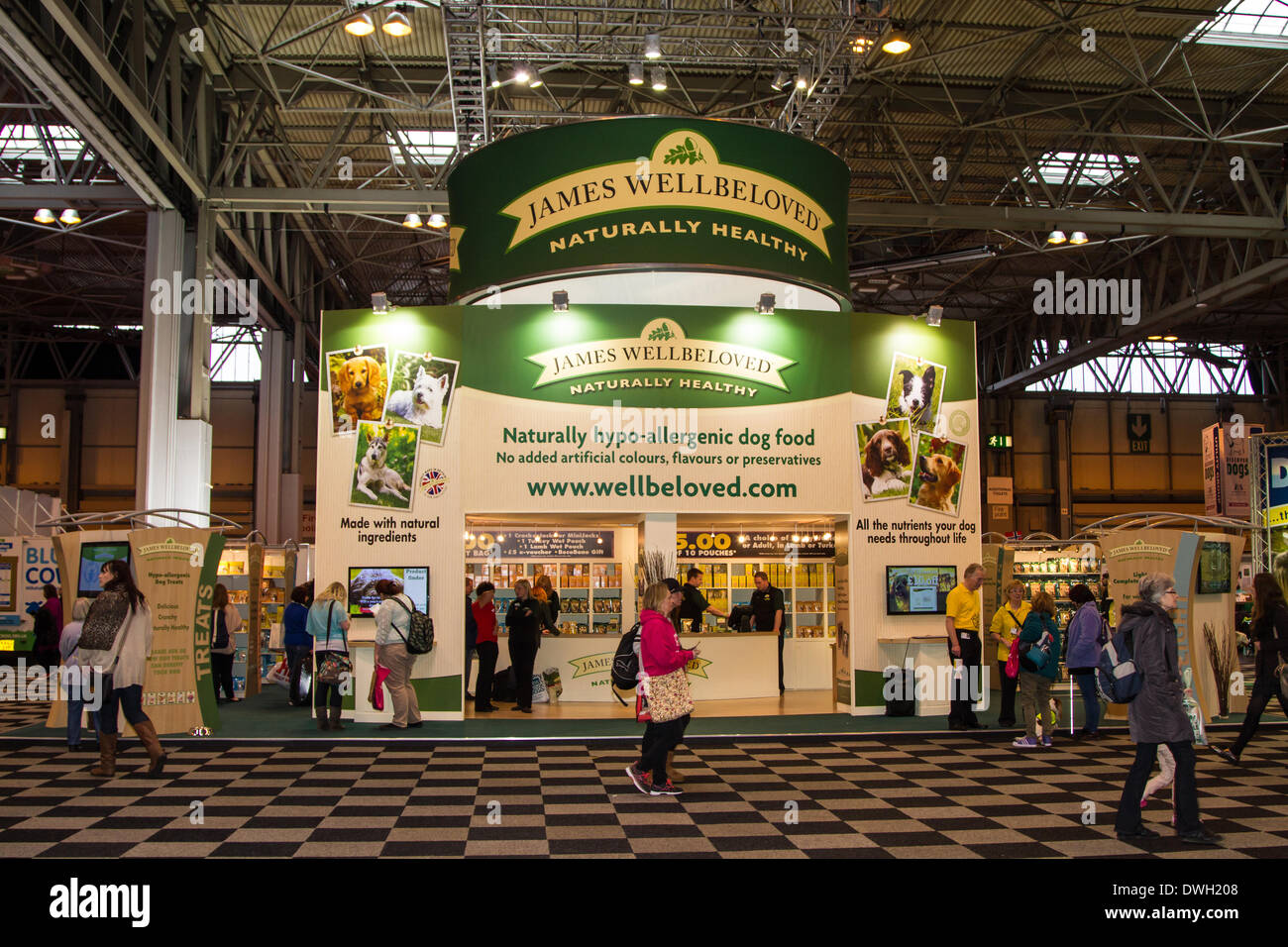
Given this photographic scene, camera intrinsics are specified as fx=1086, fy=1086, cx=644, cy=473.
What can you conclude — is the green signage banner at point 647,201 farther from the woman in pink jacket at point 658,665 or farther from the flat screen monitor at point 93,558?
the woman in pink jacket at point 658,665

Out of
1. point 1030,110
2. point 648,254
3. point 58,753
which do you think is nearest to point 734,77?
point 1030,110

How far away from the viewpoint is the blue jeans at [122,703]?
7473 mm

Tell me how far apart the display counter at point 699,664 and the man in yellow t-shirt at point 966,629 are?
297 centimetres

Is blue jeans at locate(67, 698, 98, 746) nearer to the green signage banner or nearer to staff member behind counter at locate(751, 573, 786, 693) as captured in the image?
the green signage banner

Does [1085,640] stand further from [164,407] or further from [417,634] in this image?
[164,407]

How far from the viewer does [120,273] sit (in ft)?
78.3

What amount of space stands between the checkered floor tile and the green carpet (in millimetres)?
340

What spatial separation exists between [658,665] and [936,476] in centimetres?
551

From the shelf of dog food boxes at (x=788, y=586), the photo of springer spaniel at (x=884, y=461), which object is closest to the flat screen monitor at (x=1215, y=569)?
the photo of springer spaniel at (x=884, y=461)

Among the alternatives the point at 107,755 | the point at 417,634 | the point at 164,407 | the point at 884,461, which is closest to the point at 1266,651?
the point at 884,461

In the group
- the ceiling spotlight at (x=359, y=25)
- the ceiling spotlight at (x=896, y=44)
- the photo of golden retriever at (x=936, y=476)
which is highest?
the ceiling spotlight at (x=896, y=44)

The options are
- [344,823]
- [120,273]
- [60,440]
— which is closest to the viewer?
[344,823]

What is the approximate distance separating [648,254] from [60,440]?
25027mm
